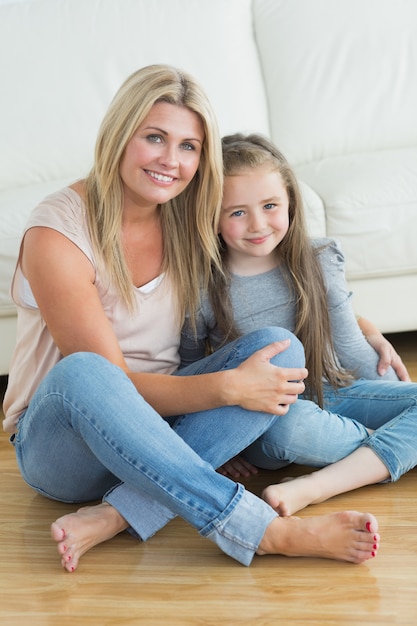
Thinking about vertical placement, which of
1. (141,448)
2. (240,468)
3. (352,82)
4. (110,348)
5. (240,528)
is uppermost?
(352,82)

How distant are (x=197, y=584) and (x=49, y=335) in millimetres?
543

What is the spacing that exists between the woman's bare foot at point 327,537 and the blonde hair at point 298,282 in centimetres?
40

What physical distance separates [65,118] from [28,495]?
1.35 meters

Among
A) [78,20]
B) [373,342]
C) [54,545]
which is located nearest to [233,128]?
[78,20]

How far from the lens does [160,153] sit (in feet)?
5.16

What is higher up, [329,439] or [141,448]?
[141,448]

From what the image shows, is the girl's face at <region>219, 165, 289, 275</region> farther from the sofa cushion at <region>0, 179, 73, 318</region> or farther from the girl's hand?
the sofa cushion at <region>0, 179, 73, 318</region>

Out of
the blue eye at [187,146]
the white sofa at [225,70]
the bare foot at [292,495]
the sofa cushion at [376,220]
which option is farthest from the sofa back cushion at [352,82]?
the bare foot at [292,495]

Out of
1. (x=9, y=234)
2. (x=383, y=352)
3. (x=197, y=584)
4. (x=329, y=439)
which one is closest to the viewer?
(x=197, y=584)

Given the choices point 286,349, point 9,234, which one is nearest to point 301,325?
point 286,349

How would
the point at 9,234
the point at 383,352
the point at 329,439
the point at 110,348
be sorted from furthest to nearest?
the point at 9,234 → the point at 383,352 → the point at 329,439 → the point at 110,348

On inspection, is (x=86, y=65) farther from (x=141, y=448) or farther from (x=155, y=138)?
(x=141, y=448)

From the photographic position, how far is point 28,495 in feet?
5.67

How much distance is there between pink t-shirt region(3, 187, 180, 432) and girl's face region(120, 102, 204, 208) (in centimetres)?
12
